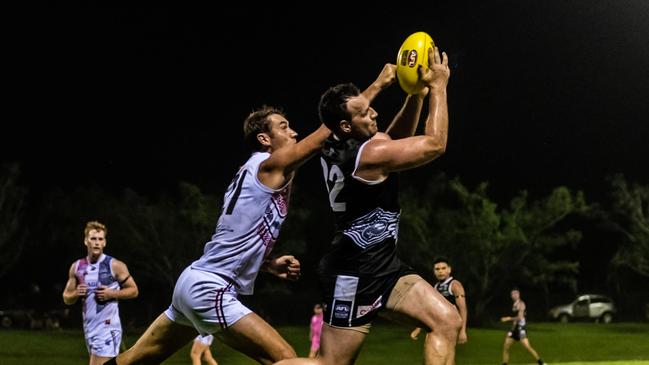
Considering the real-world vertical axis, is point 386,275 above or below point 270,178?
below

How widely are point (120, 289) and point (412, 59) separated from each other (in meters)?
5.63

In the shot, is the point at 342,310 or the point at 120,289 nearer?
the point at 342,310

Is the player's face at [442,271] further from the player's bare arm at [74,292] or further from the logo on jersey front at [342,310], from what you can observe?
the logo on jersey front at [342,310]

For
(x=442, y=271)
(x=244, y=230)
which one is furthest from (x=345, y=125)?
(x=442, y=271)

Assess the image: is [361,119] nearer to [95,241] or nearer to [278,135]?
[278,135]

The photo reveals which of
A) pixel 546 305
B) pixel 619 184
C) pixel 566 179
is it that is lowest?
pixel 546 305

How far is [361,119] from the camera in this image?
709cm

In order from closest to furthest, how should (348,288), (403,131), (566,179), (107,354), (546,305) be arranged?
(348,288), (403,131), (107,354), (546,305), (566,179)

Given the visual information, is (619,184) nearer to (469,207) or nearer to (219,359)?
(469,207)

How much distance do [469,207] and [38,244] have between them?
91.0 ft

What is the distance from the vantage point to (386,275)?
7.26m

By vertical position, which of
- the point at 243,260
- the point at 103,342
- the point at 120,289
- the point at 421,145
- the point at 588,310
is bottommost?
the point at 103,342

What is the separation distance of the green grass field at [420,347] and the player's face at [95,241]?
11.3 metres

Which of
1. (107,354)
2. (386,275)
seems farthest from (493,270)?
(386,275)
